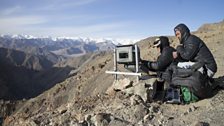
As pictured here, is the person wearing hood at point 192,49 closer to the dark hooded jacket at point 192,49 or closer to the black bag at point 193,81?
the dark hooded jacket at point 192,49

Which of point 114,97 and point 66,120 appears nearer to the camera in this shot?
point 66,120

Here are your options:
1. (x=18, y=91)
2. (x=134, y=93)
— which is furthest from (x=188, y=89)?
(x=18, y=91)

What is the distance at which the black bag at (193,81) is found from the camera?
8.95 m

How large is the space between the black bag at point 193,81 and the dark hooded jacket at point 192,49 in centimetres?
37

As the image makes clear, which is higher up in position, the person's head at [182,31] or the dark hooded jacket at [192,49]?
the person's head at [182,31]

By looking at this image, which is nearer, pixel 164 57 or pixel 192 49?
pixel 192 49

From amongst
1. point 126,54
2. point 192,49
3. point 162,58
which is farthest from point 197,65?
point 126,54

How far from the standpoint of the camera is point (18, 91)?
120m

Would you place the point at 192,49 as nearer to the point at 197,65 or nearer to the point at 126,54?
the point at 197,65

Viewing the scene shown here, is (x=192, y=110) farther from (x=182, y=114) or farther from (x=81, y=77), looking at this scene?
(x=81, y=77)

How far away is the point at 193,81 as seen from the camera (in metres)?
8.98

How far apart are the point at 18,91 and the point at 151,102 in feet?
375

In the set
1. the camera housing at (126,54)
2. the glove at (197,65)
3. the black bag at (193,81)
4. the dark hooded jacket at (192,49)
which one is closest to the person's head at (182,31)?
the dark hooded jacket at (192,49)

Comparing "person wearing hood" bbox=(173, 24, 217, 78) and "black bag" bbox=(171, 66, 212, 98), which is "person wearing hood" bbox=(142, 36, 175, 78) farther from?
"black bag" bbox=(171, 66, 212, 98)
